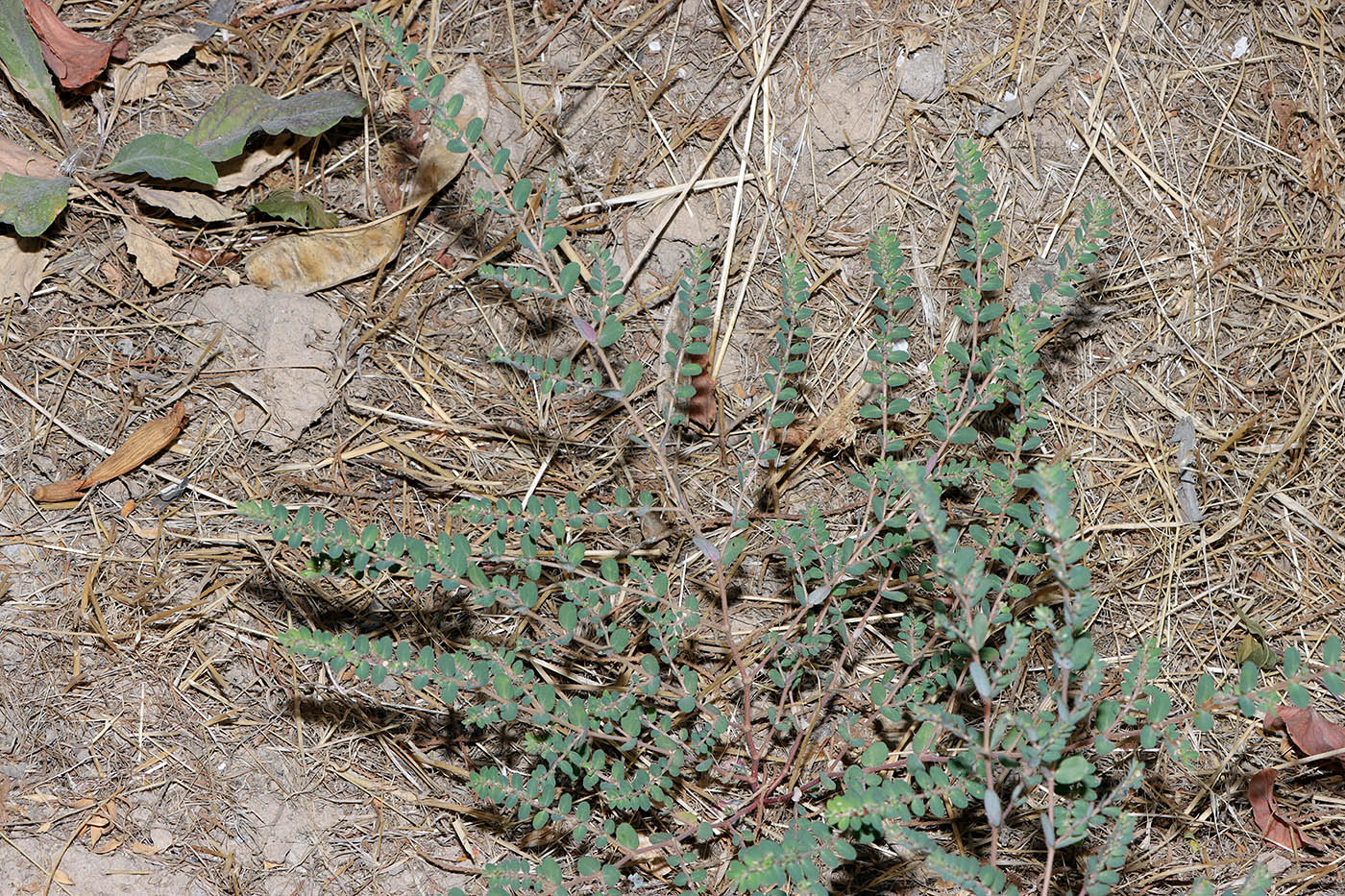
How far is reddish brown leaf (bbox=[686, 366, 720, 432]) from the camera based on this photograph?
Answer: 2.54m

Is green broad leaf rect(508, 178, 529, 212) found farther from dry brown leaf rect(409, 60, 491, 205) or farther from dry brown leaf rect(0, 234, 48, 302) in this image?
dry brown leaf rect(0, 234, 48, 302)

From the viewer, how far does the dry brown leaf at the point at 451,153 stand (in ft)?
8.48

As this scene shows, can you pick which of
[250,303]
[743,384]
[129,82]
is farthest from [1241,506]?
[129,82]

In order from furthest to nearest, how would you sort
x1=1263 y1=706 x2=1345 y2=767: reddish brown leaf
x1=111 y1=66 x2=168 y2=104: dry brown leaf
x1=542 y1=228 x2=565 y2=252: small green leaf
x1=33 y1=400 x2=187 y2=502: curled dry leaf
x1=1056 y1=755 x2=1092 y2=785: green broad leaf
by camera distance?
x1=111 y1=66 x2=168 y2=104: dry brown leaf
x1=33 y1=400 x2=187 y2=502: curled dry leaf
x1=1263 y1=706 x2=1345 y2=767: reddish brown leaf
x1=542 y1=228 x2=565 y2=252: small green leaf
x1=1056 y1=755 x2=1092 y2=785: green broad leaf

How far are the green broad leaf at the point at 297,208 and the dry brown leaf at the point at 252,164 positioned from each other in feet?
0.24

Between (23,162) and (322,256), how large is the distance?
851 millimetres

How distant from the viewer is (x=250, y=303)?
2598 millimetres

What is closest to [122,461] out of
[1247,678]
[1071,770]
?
[1071,770]

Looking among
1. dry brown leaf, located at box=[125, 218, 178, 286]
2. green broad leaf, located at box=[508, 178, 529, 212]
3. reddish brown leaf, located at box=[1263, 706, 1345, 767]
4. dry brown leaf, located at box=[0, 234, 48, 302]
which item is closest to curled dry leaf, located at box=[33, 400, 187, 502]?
dry brown leaf, located at box=[125, 218, 178, 286]

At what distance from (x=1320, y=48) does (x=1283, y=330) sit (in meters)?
0.76

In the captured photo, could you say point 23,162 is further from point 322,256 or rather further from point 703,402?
point 703,402

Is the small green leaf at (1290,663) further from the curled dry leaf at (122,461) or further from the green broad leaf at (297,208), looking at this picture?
the curled dry leaf at (122,461)

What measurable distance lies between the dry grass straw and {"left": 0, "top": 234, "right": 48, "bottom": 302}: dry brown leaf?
0.15 feet

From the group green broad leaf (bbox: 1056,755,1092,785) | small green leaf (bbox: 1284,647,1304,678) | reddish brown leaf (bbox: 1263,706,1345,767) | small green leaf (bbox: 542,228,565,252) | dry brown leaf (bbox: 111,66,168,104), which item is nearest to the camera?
green broad leaf (bbox: 1056,755,1092,785)
